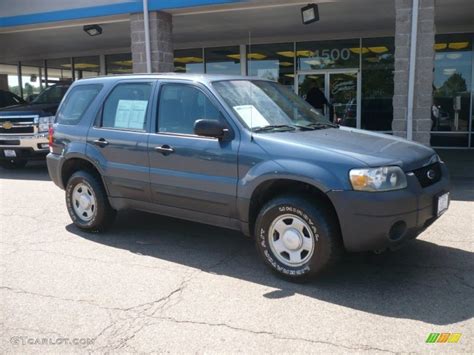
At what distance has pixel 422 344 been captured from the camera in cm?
Result: 329

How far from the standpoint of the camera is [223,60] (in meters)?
17.2

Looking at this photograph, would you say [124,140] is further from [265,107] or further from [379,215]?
[379,215]

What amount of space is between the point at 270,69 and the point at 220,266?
12569 mm

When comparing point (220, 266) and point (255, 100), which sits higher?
point (255, 100)

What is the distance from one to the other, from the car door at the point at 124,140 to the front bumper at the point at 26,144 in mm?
5520

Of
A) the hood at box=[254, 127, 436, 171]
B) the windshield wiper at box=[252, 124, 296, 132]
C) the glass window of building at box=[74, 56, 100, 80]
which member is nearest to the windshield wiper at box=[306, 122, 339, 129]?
the hood at box=[254, 127, 436, 171]

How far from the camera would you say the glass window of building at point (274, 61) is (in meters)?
16.0

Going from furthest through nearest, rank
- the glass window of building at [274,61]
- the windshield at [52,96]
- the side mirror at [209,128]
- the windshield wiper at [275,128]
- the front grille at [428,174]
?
the glass window of building at [274,61] → the windshield at [52,96] → the windshield wiper at [275,128] → the side mirror at [209,128] → the front grille at [428,174]

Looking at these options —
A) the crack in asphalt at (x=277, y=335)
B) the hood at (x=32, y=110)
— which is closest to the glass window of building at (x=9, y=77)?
the hood at (x=32, y=110)

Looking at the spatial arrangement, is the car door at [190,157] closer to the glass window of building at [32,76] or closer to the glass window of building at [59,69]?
the glass window of building at [59,69]

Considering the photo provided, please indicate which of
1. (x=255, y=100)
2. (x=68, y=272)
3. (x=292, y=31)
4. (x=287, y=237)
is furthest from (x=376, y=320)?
(x=292, y=31)

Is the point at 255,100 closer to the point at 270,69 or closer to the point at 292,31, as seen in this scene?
the point at 292,31

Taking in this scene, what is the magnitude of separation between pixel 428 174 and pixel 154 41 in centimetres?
736

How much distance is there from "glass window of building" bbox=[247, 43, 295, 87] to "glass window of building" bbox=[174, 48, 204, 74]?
1964 mm
